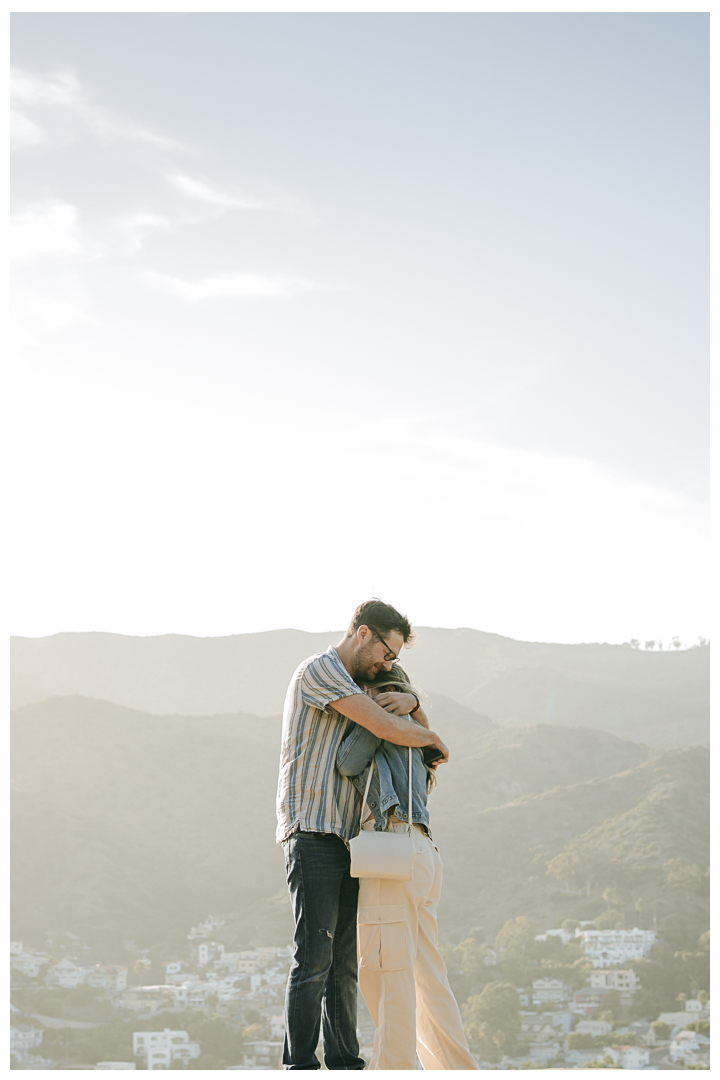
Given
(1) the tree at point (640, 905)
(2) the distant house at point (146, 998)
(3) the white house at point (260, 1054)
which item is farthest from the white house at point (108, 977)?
(1) the tree at point (640, 905)

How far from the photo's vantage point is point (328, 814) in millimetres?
2785

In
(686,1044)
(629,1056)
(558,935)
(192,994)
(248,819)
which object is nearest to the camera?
(629,1056)

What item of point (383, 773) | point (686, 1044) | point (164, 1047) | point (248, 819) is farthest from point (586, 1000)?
point (383, 773)

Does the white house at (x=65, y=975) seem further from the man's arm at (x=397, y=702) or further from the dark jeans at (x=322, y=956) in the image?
the man's arm at (x=397, y=702)

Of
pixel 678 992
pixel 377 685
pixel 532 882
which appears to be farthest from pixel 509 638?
pixel 377 685

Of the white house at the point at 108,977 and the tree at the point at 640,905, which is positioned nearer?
the white house at the point at 108,977

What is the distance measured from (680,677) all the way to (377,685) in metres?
52.0

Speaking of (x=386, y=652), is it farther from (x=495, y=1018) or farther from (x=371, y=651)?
(x=495, y=1018)

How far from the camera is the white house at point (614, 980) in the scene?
37594mm

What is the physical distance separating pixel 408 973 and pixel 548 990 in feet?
133

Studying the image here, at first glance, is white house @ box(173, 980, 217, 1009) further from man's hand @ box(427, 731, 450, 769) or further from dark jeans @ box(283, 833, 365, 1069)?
man's hand @ box(427, 731, 450, 769)

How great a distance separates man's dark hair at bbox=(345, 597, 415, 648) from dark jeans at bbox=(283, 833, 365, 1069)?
649 millimetres

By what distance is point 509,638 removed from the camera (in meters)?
54.6

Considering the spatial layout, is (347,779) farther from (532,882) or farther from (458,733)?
(458,733)
